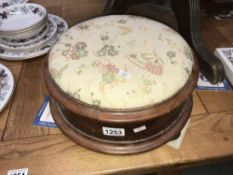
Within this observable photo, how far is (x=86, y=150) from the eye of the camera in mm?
580

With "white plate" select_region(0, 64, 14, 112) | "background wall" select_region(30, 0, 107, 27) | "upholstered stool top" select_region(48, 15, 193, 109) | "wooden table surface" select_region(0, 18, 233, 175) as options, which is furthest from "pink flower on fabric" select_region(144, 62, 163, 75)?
"background wall" select_region(30, 0, 107, 27)

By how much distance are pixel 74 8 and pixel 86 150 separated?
0.64 metres

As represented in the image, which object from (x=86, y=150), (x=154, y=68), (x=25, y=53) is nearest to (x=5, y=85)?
(x=25, y=53)

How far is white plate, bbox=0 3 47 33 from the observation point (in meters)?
0.83

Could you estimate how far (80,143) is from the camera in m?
0.57

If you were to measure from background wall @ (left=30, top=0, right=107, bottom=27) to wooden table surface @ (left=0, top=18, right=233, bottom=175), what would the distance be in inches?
15.3

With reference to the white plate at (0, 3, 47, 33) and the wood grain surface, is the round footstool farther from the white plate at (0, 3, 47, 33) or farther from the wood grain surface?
the white plate at (0, 3, 47, 33)

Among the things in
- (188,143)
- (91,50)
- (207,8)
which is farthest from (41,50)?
(207,8)

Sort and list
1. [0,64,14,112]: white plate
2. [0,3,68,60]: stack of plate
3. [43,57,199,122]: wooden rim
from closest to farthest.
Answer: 1. [43,57,199,122]: wooden rim
2. [0,64,14,112]: white plate
3. [0,3,68,60]: stack of plate

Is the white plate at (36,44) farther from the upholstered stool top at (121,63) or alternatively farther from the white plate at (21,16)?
the upholstered stool top at (121,63)

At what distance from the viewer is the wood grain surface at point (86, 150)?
0.55 m

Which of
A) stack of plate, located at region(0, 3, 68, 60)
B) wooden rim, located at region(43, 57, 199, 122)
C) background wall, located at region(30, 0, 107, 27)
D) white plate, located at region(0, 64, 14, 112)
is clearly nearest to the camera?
wooden rim, located at region(43, 57, 199, 122)

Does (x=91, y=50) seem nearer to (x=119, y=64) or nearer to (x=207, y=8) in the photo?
(x=119, y=64)

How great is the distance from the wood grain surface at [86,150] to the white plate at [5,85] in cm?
4
